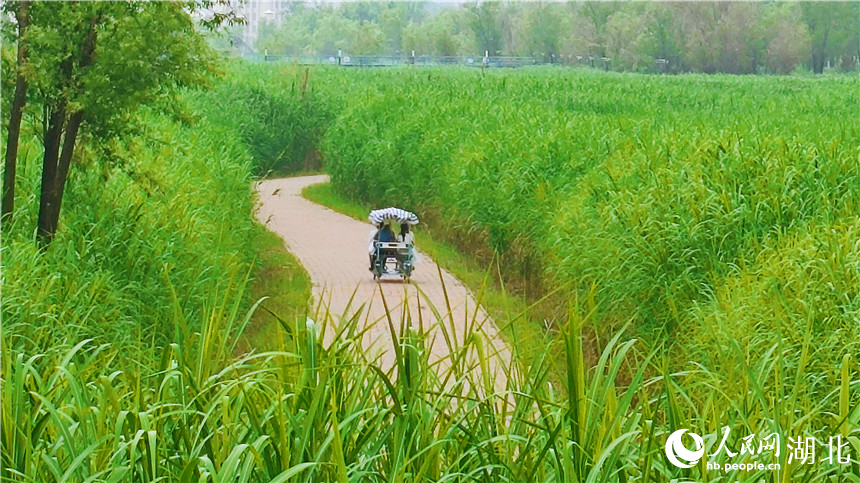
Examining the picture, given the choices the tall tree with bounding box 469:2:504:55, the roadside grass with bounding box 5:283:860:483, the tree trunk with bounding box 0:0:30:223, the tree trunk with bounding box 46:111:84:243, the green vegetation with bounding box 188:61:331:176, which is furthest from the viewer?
the green vegetation with bounding box 188:61:331:176

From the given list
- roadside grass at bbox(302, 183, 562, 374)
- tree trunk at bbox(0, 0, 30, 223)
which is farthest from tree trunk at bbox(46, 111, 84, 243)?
roadside grass at bbox(302, 183, 562, 374)

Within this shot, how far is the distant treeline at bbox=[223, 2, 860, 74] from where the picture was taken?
3828mm

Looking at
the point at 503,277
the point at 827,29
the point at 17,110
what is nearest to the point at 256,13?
the point at 17,110

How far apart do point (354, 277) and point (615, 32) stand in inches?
69.1

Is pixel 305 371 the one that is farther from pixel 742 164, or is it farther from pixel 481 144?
pixel 481 144

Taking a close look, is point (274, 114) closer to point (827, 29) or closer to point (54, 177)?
point (827, 29)

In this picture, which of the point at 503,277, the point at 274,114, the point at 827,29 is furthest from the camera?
the point at 274,114

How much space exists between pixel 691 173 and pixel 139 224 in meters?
1.89

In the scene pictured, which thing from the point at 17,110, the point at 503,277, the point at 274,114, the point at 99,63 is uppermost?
the point at 99,63

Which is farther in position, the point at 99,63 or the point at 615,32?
the point at 615,32

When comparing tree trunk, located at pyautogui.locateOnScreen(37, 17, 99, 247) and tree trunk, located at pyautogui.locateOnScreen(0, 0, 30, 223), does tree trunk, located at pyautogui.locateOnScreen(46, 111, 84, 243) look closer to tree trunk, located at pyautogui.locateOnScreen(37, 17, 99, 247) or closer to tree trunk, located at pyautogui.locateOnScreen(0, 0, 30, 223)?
tree trunk, located at pyautogui.locateOnScreen(37, 17, 99, 247)

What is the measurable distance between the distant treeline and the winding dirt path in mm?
682

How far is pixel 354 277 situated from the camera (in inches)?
133

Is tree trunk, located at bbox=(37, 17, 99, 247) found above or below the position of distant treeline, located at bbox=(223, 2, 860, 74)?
below
